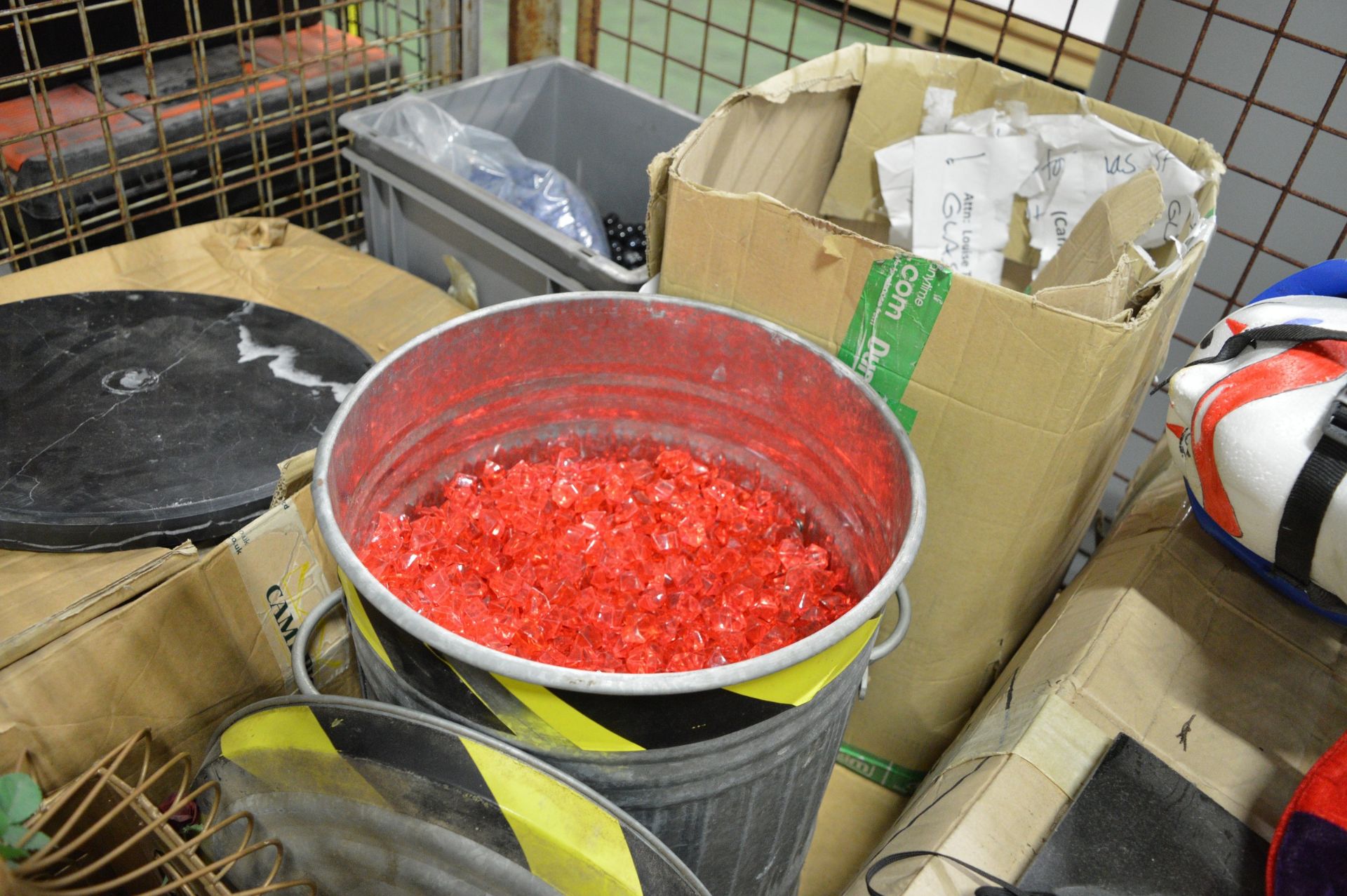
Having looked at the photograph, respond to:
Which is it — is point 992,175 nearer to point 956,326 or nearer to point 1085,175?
point 1085,175

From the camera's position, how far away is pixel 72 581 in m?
1.19

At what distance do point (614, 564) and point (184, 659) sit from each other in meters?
0.49

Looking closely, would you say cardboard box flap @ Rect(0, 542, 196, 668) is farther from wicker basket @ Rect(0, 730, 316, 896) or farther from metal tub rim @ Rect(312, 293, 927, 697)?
metal tub rim @ Rect(312, 293, 927, 697)

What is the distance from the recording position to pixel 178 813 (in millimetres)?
936

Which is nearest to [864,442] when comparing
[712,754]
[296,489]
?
[712,754]

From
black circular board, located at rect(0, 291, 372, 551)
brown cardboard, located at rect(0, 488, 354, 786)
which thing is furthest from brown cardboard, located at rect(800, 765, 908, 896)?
black circular board, located at rect(0, 291, 372, 551)

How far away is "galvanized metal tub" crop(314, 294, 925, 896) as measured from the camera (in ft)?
2.52

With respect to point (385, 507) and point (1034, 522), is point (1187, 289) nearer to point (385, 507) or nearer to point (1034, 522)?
point (1034, 522)

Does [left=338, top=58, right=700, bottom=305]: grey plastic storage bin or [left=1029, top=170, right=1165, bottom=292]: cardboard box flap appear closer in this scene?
[left=1029, top=170, right=1165, bottom=292]: cardboard box flap

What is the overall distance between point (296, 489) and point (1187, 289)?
1111 millimetres

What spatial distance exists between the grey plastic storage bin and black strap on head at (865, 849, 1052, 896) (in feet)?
2.67

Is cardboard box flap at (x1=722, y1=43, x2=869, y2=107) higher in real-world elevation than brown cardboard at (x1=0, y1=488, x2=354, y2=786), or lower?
higher

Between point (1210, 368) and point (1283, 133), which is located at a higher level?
point (1283, 133)

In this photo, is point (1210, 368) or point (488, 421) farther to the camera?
point (488, 421)
